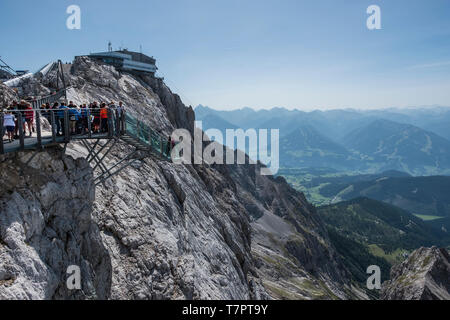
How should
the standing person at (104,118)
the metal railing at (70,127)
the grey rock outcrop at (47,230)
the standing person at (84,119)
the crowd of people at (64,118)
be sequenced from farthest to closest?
the standing person at (104,118), the standing person at (84,119), the crowd of people at (64,118), the metal railing at (70,127), the grey rock outcrop at (47,230)

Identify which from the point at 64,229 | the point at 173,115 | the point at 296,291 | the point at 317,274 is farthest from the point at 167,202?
the point at 317,274

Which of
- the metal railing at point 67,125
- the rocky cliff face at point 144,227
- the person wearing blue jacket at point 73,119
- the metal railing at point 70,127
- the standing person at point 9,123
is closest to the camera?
the metal railing at point 70,127

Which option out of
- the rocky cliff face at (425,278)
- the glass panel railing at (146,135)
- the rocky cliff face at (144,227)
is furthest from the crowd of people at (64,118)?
the rocky cliff face at (425,278)

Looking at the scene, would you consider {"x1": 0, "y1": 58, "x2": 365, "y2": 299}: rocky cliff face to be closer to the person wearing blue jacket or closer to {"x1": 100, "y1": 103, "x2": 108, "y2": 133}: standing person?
the person wearing blue jacket

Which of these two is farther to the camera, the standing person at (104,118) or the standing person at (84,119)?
the standing person at (104,118)

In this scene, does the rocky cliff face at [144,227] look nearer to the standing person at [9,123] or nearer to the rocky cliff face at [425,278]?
the standing person at [9,123]

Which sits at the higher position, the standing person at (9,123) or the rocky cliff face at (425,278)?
the standing person at (9,123)

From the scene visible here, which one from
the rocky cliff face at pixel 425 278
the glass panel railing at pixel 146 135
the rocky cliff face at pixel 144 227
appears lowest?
the rocky cliff face at pixel 425 278

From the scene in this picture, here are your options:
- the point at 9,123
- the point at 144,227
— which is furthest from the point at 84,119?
the point at 144,227
